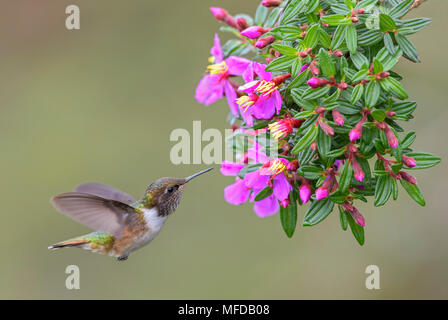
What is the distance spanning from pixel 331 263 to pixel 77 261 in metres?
2.60

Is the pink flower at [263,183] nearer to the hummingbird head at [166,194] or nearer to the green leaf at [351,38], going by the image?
the hummingbird head at [166,194]

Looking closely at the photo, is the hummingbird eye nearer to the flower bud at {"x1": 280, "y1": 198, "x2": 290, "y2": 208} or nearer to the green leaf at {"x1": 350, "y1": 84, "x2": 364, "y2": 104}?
the flower bud at {"x1": 280, "y1": 198, "x2": 290, "y2": 208}

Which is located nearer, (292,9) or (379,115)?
(379,115)

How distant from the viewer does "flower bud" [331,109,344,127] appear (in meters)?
2.12

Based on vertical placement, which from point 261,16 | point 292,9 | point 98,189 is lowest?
point 98,189

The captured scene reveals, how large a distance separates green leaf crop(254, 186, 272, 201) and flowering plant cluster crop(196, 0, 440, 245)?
0.03 m

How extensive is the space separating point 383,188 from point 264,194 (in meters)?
0.57

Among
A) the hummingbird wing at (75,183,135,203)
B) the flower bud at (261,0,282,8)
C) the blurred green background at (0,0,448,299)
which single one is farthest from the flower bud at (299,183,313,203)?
the blurred green background at (0,0,448,299)

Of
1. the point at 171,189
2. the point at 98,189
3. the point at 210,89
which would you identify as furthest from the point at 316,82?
the point at 98,189

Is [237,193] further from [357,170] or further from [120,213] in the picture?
[357,170]

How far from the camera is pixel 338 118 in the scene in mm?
2145

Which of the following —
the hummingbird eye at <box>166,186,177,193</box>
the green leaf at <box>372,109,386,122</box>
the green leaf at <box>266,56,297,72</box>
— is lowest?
the hummingbird eye at <box>166,186,177,193</box>

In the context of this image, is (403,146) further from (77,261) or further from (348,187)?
(77,261)

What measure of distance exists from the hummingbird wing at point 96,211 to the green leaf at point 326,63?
1309mm
